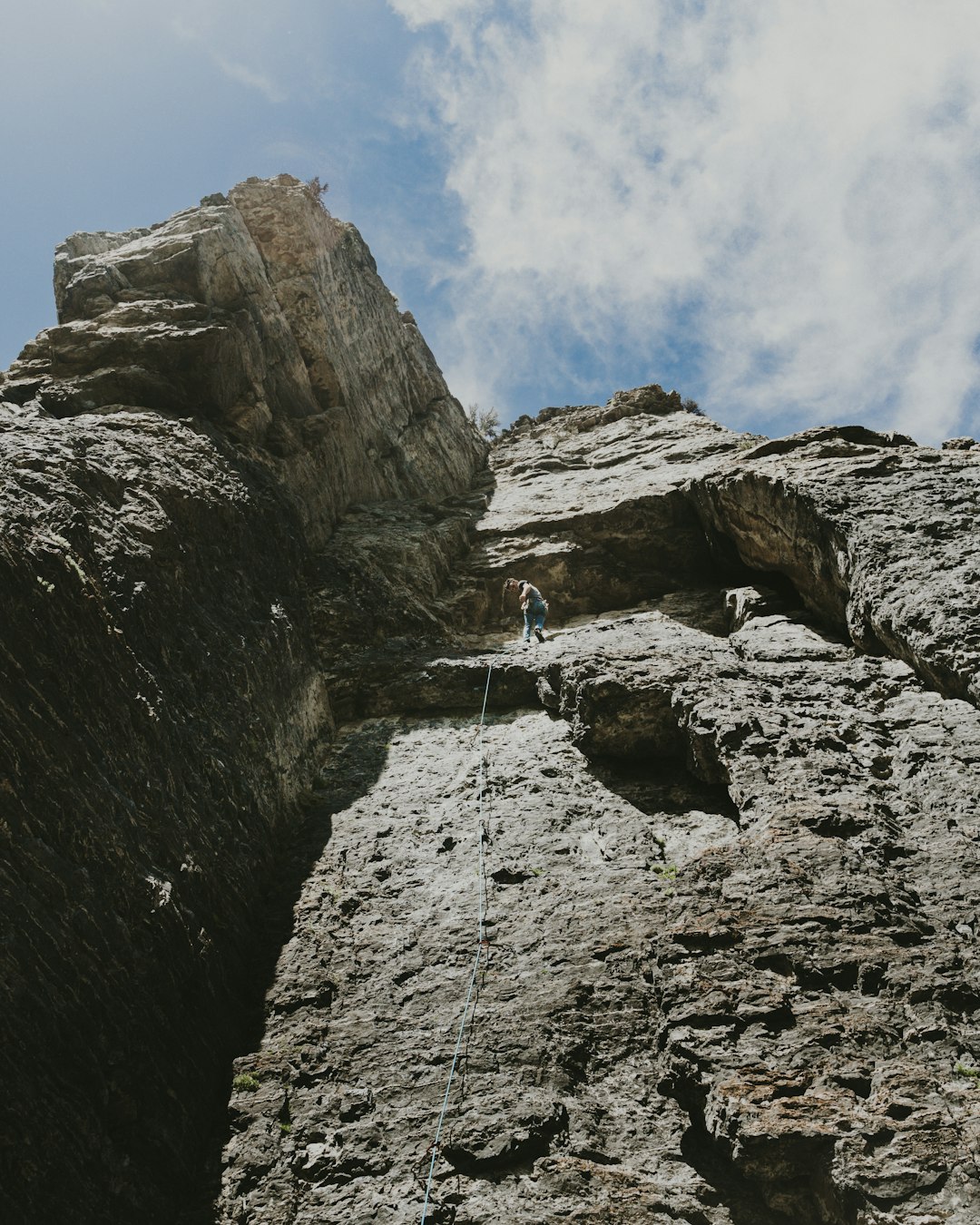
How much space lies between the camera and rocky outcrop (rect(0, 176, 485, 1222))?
7633mm

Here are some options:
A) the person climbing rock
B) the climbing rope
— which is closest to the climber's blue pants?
the person climbing rock

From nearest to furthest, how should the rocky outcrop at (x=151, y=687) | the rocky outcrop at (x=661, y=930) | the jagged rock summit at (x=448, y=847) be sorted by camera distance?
the rocky outcrop at (x=661, y=930)
the jagged rock summit at (x=448, y=847)
the rocky outcrop at (x=151, y=687)

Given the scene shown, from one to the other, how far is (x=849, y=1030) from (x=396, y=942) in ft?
17.6

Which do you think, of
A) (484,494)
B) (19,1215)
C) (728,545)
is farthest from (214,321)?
(19,1215)

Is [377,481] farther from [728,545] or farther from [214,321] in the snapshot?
[728,545]

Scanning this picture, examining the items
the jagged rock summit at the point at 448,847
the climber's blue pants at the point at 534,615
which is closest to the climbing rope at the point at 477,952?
the jagged rock summit at the point at 448,847

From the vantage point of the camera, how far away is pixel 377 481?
84.3 feet

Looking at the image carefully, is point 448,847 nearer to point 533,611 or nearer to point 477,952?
point 477,952

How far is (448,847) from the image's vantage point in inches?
475

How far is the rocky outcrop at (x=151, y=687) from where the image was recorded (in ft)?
25.0

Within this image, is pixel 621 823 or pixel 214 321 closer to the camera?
pixel 621 823

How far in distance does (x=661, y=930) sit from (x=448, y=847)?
3628 millimetres

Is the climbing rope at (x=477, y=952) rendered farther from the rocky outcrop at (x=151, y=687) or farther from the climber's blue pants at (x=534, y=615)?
the climber's blue pants at (x=534, y=615)

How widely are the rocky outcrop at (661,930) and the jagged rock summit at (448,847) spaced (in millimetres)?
45
